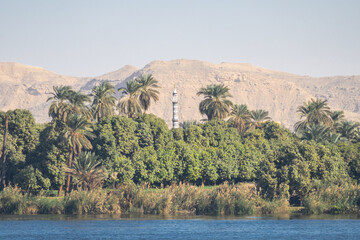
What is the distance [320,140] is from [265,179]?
2163cm

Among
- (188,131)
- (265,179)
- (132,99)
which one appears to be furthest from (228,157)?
(265,179)

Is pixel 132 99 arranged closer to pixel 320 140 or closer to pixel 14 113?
pixel 14 113

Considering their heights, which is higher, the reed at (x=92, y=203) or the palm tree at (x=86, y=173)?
the palm tree at (x=86, y=173)

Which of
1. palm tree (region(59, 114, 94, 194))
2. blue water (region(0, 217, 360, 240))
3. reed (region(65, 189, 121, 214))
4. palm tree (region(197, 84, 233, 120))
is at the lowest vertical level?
blue water (region(0, 217, 360, 240))

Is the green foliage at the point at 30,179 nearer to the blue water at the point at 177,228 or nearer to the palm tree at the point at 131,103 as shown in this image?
the blue water at the point at 177,228

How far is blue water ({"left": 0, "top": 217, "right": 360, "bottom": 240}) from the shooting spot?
50.8 meters

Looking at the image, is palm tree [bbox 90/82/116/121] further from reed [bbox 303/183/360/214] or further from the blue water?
reed [bbox 303/183/360/214]

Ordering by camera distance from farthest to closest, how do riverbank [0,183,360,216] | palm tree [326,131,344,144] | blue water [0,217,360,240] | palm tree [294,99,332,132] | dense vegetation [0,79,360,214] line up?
1. palm tree [294,99,332,132]
2. palm tree [326,131,344,144]
3. dense vegetation [0,79,360,214]
4. riverbank [0,183,360,216]
5. blue water [0,217,360,240]

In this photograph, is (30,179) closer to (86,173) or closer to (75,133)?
(75,133)

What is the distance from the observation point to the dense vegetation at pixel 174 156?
2397 inches

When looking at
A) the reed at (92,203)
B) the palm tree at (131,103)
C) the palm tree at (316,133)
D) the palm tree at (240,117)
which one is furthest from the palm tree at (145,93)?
the reed at (92,203)

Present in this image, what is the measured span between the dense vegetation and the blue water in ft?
8.63

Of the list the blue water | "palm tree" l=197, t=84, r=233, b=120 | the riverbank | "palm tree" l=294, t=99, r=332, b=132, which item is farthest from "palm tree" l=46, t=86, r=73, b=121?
"palm tree" l=294, t=99, r=332, b=132

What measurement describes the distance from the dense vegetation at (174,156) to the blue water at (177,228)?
8.63ft
